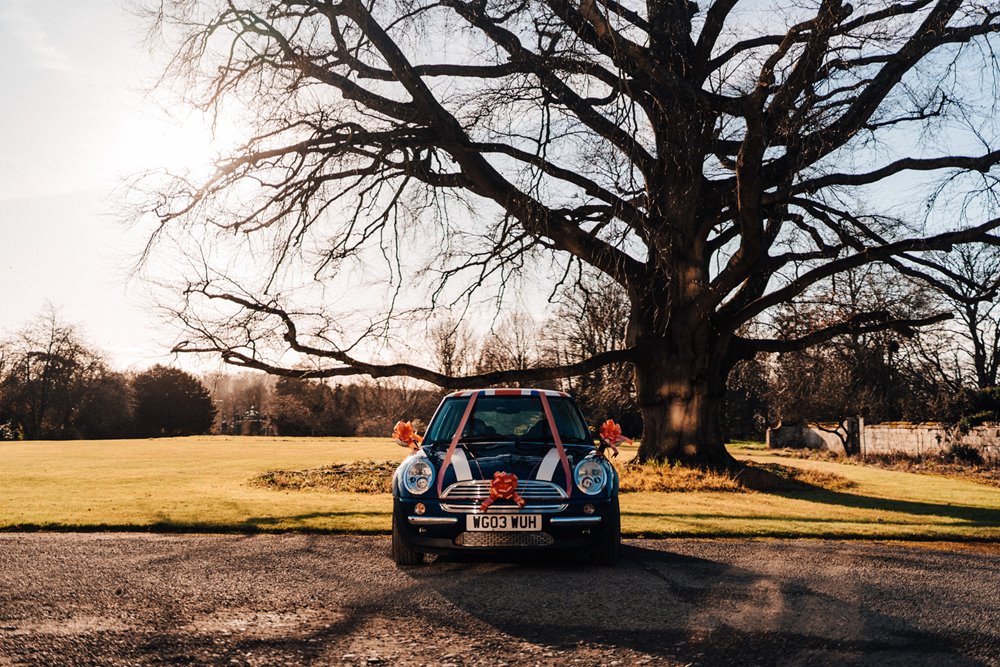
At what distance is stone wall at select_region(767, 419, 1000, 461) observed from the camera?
24484 mm

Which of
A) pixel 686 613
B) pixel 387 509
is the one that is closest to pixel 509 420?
pixel 686 613

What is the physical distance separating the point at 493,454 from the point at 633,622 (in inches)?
96.2

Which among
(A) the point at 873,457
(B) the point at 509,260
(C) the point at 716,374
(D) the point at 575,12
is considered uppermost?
(D) the point at 575,12

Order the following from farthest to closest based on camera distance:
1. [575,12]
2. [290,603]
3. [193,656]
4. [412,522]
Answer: [575,12], [412,522], [290,603], [193,656]

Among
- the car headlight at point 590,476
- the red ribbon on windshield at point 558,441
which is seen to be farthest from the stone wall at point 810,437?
the car headlight at point 590,476

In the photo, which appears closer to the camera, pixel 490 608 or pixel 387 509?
pixel 490 608

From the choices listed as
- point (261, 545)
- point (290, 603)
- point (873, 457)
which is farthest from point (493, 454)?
point (873, 457)

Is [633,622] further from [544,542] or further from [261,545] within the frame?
[261,545]

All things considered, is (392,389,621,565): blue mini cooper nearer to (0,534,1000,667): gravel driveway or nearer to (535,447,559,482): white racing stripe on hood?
(535,447,559,482): white racing stripe on hood

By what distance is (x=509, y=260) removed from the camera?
48.2ft

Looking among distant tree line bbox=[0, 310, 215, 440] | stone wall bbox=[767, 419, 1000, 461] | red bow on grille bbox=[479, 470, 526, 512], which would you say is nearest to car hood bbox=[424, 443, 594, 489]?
red bow on grille bbox=[479, 470, 526, 512]

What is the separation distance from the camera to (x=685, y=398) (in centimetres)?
1722

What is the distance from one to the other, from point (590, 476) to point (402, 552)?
1.80 metres

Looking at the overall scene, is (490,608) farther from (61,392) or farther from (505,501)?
(61,392)
